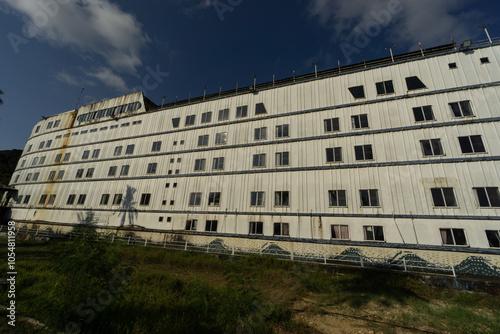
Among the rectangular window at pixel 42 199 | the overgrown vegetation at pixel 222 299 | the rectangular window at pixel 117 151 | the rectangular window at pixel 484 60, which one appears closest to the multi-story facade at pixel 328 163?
the rectangular window at pixel 484 60

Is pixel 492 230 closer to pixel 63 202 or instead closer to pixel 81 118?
pixel 63 202

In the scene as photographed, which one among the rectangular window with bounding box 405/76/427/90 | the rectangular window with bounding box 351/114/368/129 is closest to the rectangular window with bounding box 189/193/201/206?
the rectangular window with bounding box 351/114/368/129

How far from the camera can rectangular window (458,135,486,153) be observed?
16.9 metres

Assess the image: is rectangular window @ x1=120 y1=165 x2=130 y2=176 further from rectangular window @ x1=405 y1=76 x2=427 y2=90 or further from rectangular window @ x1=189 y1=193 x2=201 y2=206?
rectangular window @ x1=405 y1=76 x2=427 y2=90

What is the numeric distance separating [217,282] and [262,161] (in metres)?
14.0

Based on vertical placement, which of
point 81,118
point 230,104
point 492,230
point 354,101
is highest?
point 81,118

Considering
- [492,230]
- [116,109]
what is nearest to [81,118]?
[116,109]

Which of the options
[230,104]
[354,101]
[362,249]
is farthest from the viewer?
[230,104]

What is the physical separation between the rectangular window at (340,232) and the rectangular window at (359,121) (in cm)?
1025

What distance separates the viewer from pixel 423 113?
19359 millimetres

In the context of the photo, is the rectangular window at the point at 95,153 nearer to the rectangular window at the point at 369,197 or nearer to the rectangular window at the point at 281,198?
the rectangular window at the point at 281,198

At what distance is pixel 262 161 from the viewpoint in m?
24.1

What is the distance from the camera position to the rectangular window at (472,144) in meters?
16.9

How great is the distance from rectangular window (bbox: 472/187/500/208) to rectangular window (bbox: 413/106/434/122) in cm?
709
